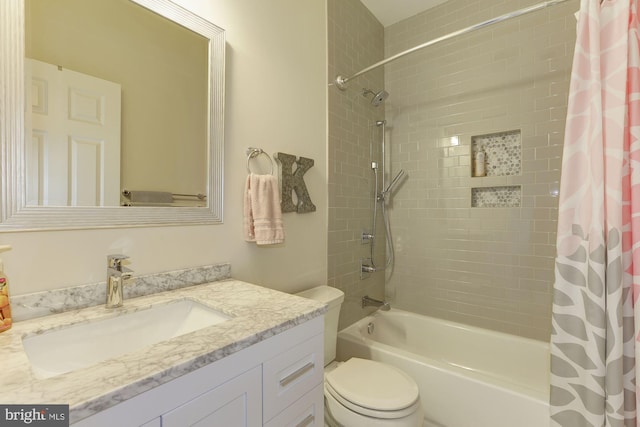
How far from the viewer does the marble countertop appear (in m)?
0.46

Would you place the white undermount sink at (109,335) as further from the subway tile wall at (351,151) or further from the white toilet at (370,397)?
the subway tile wall at (351,151)

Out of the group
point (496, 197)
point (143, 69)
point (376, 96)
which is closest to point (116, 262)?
point (143, 69)

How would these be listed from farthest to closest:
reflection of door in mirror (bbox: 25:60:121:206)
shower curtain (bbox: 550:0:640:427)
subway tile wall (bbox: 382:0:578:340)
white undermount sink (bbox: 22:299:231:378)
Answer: subway tile wall (bbox: 382:0:578:340) → shower curtain (bbox: 550:0:640:427) → reflection of door in mirror (bbox: 25:60:121:206) → white undermount sink (bbox: 22:299:231:378)

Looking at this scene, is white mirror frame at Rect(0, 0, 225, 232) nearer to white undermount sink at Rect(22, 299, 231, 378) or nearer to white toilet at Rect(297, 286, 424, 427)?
white undermount sink at Rect(22, 299, 231, 378)

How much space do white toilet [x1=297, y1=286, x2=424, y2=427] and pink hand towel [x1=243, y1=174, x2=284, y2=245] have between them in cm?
72

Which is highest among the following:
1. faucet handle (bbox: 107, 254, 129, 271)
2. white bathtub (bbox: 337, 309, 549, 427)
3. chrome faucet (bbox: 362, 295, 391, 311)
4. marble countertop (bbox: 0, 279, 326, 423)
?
faucet handle (bbox: 107, 254, 129, 271)

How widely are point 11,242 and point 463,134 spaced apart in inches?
97.2

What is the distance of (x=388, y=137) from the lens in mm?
2500

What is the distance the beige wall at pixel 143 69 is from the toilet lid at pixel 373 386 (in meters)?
1.06

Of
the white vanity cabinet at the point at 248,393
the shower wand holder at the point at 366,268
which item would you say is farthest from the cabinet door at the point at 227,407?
the shower wand holder at the point at 366,268

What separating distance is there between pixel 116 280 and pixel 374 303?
5.84ft

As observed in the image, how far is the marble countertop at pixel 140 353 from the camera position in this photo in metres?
0.46

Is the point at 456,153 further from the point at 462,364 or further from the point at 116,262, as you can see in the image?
the point at 116,262

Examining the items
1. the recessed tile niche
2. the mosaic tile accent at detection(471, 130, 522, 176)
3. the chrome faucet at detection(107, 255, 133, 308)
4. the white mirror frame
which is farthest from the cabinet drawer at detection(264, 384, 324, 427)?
the mosaic tile accent at detection(471, 130, 522, 176)
